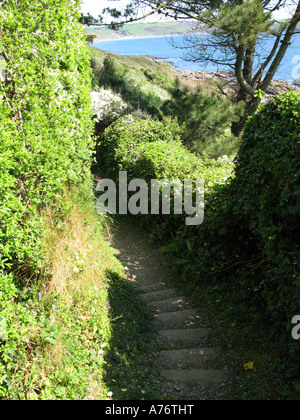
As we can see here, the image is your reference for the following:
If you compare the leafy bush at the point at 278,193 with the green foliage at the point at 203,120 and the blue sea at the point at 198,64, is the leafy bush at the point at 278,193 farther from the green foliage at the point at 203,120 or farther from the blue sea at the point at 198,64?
the blue sea at the point at 198,64

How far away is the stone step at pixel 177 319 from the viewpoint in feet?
15.5

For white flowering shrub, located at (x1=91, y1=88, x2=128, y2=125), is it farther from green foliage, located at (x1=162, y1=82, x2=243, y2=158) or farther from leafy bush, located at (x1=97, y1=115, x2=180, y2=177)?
green foliage, located at (x1=162, y1=82, x2=243, y2=158)

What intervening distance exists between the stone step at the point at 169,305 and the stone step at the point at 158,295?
0.36 ft

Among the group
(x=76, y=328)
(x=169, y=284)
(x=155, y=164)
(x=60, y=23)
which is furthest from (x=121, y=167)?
(x=76, y=328)

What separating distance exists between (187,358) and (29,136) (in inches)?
116

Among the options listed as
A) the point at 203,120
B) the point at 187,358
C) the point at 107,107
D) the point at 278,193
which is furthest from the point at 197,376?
the point at 107,107

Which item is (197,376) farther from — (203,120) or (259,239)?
(203,120)

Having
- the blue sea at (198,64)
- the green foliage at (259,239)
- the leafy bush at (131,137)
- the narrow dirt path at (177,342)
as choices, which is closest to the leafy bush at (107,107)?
the leafy bush at (131,137)

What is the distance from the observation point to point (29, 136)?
3.48 meters

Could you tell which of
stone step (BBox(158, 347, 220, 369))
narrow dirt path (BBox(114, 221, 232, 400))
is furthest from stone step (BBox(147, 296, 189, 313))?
stone step (BBox(158, 347, 220, 369))

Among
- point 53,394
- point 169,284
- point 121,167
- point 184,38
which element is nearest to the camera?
point 53,394

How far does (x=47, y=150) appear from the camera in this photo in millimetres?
3594

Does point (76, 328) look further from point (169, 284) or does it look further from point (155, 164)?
point (155, 164)
